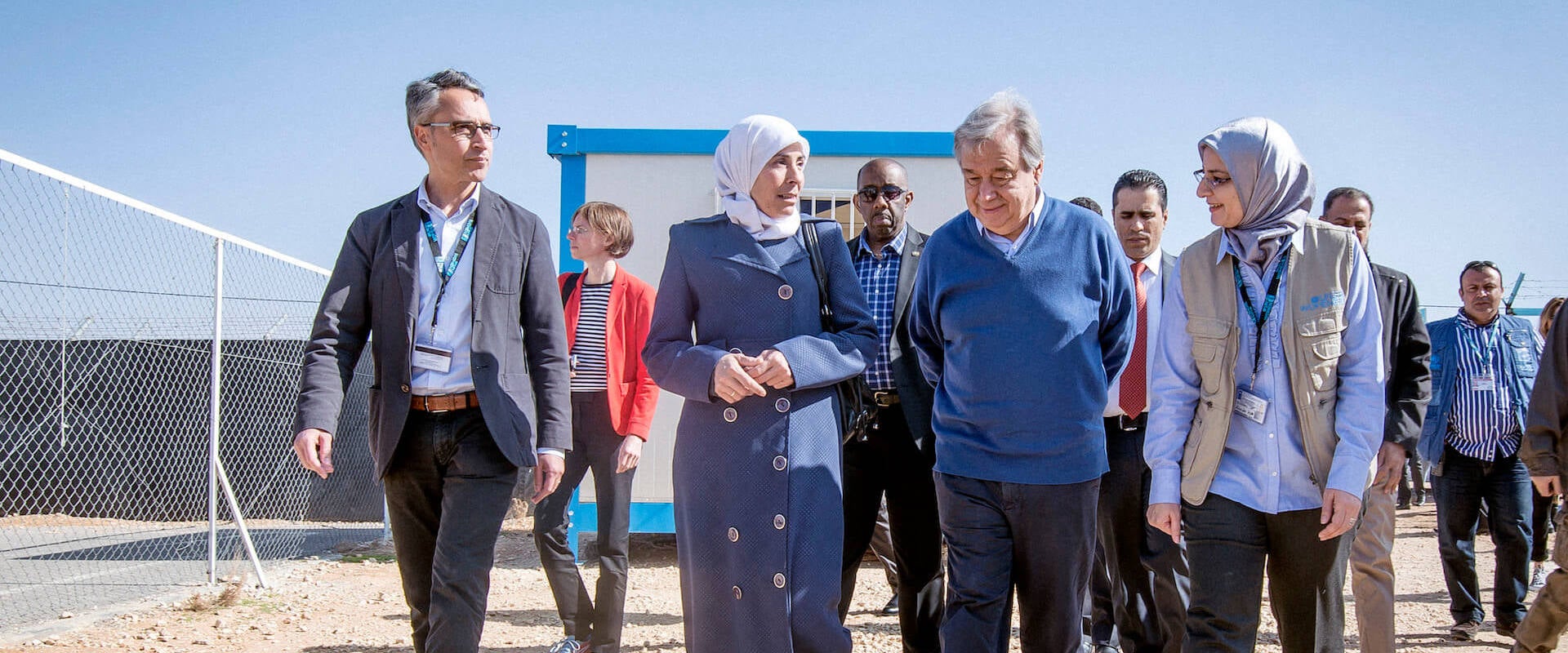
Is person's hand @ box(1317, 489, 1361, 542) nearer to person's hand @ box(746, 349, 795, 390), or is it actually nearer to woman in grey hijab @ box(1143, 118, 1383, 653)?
woman in grey hijab @ box(1143, 118, 1383, 653)

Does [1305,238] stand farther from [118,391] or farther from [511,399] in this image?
[118,391]

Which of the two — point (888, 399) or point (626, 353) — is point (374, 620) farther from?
point (888, 399)

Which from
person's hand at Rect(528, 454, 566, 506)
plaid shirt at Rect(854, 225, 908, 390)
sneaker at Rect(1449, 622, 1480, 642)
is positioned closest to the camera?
person's hand at Rect(528, 454, 566, 506)

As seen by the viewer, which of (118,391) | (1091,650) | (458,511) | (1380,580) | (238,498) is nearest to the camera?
(458,511)

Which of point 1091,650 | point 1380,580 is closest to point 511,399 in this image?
point 1091,650

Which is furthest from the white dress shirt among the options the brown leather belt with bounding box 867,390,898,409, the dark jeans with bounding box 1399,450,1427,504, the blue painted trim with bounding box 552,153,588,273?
the dark jeans with bounding box 1399,450,1427,504

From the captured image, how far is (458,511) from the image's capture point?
3.03 metres

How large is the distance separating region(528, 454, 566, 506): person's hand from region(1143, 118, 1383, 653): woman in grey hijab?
1781mm

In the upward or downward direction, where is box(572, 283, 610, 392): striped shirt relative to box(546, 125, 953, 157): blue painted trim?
downward

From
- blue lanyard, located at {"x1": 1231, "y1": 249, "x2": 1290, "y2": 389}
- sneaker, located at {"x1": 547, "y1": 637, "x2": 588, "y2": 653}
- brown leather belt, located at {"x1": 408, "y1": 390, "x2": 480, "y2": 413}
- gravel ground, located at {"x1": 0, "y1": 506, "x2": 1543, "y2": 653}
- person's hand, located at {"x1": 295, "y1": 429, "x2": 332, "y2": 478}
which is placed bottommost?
gravel ground, located at {"x1": 0, "y1": 506, "x2": 1543, "y2": 653}

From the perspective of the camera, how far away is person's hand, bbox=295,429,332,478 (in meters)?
3.01

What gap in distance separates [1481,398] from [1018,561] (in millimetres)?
4506

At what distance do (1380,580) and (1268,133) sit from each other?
2.10 m

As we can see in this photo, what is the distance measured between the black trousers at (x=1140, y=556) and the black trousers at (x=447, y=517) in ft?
7.34
